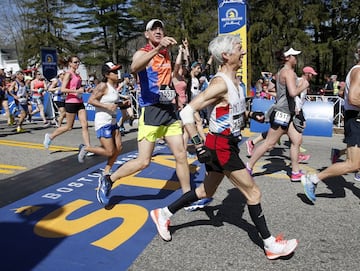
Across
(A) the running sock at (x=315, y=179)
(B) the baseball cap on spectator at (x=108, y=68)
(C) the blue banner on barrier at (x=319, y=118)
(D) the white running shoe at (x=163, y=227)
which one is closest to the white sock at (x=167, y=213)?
(D) the white running shoe at (x=163, y=227)

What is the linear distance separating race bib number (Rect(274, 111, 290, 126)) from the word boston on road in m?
1.41

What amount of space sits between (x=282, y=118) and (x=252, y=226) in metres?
1.86

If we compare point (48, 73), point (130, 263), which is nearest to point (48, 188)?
point (130, 263)

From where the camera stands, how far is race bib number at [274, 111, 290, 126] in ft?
16.8

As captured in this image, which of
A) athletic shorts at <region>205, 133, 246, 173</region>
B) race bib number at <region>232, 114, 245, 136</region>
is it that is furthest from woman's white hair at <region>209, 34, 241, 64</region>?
athletic shorts at <region>205, 133, 246, 173</region>

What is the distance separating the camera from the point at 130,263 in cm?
307

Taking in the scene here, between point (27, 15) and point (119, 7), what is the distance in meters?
10.3

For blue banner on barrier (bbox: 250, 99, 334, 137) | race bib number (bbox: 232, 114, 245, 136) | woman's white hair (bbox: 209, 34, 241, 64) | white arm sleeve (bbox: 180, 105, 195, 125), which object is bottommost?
blue banner on barrier (bbox: 250, 99, 334, 137)

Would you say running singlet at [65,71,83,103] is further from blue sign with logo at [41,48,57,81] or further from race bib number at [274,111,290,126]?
blue sign with logo at [41,48,57,81]

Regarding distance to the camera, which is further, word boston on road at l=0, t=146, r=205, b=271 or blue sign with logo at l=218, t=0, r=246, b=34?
blue sign with logo at l=218, t=0, r=246, b=34

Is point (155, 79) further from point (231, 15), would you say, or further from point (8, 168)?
point (231, 15)

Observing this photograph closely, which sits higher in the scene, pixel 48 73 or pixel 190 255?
pixel 48 73

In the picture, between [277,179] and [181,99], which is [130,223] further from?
[181,99]

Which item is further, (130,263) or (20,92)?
(20,92)
